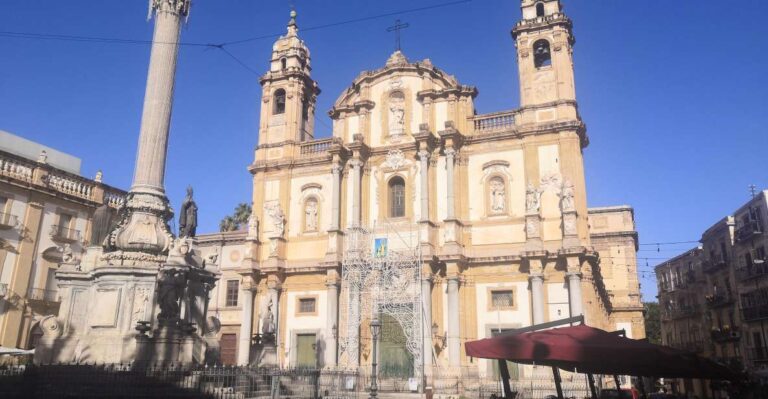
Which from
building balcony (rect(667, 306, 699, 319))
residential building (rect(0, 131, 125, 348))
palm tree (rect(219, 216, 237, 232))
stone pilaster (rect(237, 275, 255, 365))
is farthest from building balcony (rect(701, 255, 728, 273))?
residential building (rect(0, 131, 125, 348))

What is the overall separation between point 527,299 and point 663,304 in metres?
35.2

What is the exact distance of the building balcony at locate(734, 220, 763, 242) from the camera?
34.8 meters

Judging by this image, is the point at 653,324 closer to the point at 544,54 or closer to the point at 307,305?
the point at 544,54

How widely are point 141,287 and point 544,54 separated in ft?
66.5

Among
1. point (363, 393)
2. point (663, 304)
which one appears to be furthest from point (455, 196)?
point (663, 304)

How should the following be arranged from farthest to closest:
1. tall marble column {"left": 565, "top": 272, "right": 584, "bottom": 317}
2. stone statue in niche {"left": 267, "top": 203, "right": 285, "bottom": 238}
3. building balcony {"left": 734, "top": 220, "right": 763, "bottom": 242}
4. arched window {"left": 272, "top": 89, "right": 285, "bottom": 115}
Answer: building balcony {"left": 734, "top": 220, "right": 763, "bottom": 242} → arched window {"left": 272, "top": 89, "right": 285, "bottom": 115} → stone statue in niche {"left": 267, "top": 203, "right": 285, "bottom": 238} → tall marble column {"left": 565, "top": 272, "right": 584, "bottom": 317}

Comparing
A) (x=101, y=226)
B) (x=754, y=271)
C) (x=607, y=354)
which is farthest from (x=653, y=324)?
(x=607, y=354)

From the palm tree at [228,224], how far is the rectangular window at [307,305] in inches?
767

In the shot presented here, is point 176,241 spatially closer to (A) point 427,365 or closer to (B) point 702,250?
(A) point 427,365

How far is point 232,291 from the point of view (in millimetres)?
31094

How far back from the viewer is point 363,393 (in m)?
22.3

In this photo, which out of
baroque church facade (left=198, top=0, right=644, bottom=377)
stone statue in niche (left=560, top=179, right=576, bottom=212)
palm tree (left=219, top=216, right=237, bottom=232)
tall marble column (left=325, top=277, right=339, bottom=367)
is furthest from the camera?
palm tree (left=219, top=216, right=237, bottom=232)

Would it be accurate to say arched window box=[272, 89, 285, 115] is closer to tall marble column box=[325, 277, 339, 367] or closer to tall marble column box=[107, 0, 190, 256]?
tall marble column box=[325, 277, 339, 367]

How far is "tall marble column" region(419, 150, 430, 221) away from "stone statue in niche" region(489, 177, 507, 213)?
2.74m
